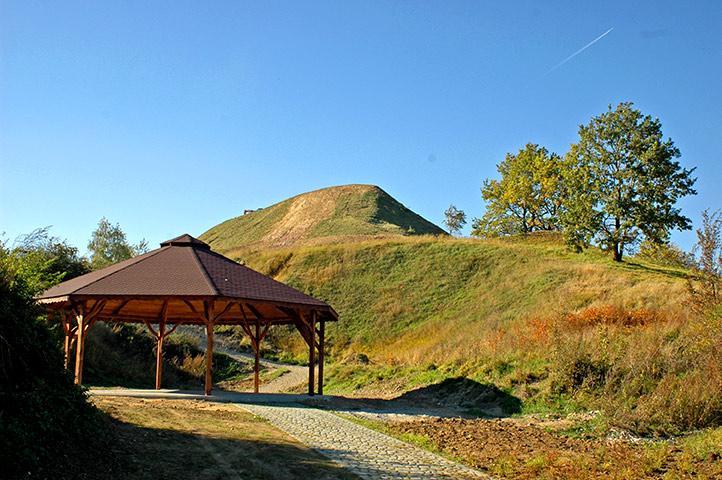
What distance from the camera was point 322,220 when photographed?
76.6 metres

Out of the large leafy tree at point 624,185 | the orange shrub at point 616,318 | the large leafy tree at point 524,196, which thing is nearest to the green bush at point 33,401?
the orange shrub at point 616,318

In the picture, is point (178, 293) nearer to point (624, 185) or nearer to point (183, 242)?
point (183, 242)

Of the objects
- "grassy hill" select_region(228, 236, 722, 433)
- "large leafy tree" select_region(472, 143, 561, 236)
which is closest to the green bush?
"grassy hill" select_region(228, 236, 722, 433)

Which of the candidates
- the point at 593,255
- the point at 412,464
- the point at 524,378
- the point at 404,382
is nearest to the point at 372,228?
the point at 593,255

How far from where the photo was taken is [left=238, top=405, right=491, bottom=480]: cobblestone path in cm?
881

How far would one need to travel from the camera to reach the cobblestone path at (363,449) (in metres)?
8.81

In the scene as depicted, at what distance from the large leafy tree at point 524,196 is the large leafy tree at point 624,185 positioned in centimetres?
1563

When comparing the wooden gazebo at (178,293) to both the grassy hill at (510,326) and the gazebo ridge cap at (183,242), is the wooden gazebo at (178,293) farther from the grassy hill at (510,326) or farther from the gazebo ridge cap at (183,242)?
the grassy hill at (510,326)

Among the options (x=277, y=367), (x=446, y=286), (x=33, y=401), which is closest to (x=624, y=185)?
(x=446, y=286)

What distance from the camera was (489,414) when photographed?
57.0 ft

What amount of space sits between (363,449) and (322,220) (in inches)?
2621

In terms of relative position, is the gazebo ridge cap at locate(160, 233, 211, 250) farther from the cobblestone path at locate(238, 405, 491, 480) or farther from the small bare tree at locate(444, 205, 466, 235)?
the small bare tree at locate(444, 205, 466, 235)

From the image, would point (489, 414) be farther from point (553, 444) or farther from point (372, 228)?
point (372, 228)

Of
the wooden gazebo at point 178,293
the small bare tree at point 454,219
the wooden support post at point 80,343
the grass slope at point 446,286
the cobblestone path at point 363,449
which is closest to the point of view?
the cobblestone path at point 363,449
